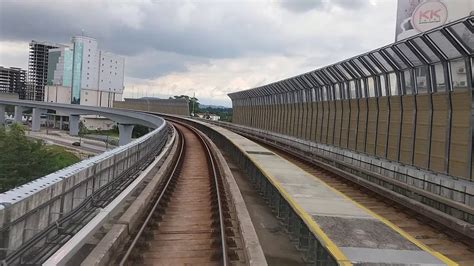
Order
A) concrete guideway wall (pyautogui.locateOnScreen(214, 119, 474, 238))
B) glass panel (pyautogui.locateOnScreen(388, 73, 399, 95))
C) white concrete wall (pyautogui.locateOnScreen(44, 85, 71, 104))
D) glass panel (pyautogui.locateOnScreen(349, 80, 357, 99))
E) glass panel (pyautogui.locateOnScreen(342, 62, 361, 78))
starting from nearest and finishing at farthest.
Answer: concrete guideway wall (pyautogui.locateOnScreen(214, 119, 474, 238))
glass panel (pyautogui.locateOnScreen(388, 73, 399, 95))
glass panel (pyautogui.locateOnScreen(342, 62, 361, 78))
glass panel (pyautogui.locateOnScreen(349, 80, 357, 99))
white concrete wall (pyautogui.locateOnScreen(44, 85, 71, 104))

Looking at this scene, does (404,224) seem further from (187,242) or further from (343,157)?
(343,157)

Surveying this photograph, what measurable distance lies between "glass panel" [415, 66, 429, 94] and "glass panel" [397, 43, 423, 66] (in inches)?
8.4

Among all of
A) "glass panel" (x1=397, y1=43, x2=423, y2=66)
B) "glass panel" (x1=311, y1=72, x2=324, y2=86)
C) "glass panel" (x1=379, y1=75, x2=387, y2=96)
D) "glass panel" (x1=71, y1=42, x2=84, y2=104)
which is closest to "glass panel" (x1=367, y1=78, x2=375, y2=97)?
"glass panel" (x1=379, y1=75, x2=387, y2=96)

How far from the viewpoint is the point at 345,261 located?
5785 millimetres

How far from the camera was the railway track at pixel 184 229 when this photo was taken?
25.7 feet

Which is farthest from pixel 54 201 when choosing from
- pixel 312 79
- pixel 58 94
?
pixel 58 94

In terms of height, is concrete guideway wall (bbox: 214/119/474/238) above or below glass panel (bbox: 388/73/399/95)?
below

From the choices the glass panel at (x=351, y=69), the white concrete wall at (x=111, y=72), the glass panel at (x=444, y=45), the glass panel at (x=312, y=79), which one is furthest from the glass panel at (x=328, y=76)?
the white concrete wall at (x=111, y=72)

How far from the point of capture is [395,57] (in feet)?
52.1

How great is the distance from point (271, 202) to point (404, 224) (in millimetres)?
3665

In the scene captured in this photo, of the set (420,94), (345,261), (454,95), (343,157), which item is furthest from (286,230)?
(343,157)

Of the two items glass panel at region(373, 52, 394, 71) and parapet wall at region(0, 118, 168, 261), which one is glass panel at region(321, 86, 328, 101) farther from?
parapet wall at region(0, 118, 168, 261)

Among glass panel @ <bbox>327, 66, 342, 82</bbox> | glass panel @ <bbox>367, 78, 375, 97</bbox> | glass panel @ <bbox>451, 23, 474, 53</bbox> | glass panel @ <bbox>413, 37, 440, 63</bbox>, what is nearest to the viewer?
glass panel @ <bbox>451, 23, 474, 53</bbox>

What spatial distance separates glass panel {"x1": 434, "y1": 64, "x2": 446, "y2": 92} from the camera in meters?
13.1
